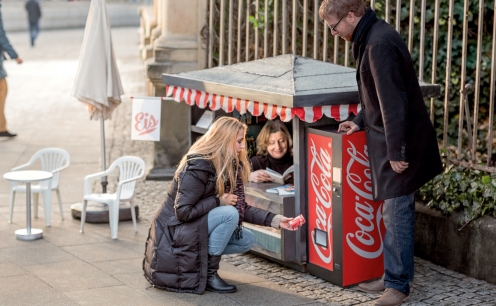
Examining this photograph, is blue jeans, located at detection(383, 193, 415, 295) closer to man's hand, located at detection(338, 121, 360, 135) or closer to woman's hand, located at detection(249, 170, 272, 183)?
man's hand, located at detection(338, 121, 360, 135)

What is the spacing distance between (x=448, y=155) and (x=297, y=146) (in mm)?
1616

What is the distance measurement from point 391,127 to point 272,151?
165cm

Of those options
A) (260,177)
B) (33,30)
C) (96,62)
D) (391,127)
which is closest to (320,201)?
(260,177)

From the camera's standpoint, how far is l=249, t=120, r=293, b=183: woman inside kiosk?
7031 millimetres

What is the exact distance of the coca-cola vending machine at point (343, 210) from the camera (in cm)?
620


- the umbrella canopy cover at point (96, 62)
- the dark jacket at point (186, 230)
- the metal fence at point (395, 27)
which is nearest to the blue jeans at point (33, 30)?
the metal fence at point (395, 27)

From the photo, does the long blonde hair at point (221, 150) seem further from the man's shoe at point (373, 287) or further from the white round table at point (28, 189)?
the white round table at point (28, 189)

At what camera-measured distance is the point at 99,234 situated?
25.6 ft

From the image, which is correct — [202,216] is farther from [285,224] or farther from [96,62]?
[96,62]

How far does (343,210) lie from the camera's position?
6.21 m

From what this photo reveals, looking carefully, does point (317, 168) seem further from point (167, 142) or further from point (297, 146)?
point (167, 142)

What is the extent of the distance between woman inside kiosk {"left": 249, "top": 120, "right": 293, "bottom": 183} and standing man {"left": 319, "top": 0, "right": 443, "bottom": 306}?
1204 mm

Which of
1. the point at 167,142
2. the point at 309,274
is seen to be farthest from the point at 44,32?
the point at 309,274

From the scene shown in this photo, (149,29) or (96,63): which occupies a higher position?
(149,29)
